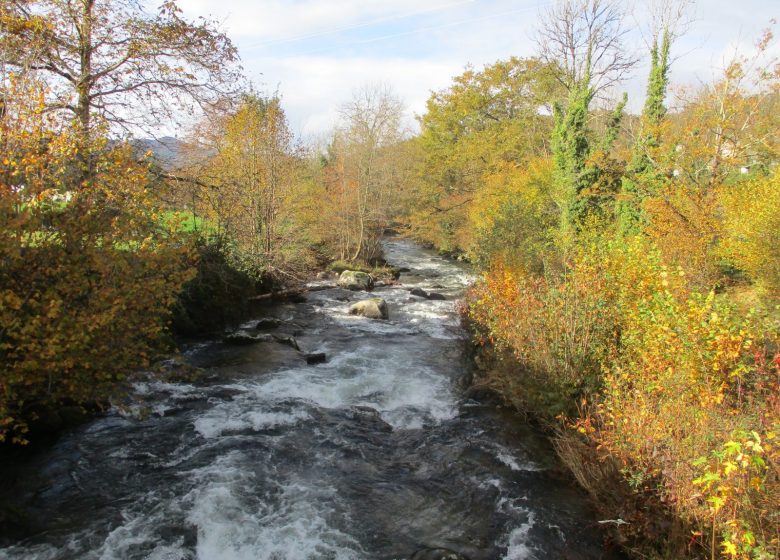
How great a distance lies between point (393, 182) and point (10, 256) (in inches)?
1161

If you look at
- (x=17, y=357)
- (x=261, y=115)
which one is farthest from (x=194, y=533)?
(x=261, y=115)

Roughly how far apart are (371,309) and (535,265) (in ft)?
21.7

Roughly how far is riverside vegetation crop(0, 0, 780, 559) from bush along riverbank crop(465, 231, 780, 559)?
0.04 metres

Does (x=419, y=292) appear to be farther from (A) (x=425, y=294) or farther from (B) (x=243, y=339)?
(B) (x=243, y=339)

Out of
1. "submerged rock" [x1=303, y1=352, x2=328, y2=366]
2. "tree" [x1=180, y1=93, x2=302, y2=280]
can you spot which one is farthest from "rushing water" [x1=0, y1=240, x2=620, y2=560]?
"tree" [x1=180, y1=93, x2=302, y2=280]

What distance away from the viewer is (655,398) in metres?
6.63

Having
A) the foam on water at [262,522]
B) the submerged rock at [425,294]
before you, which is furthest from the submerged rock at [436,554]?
the submerged rock at [425,294]

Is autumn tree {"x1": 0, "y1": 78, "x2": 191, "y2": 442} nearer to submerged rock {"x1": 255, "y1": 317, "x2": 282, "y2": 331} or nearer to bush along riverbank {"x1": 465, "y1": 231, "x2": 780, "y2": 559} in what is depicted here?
bush along riverbank {"x1": 465, "y1": 231, "x2": 780, "y2": 559}

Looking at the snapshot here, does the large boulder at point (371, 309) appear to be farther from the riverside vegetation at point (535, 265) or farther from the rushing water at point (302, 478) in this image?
the rushing water at point (302, 478)

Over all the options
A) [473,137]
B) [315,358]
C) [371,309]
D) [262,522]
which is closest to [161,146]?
[315,358]

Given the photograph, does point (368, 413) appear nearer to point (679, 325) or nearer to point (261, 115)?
point (679, 325)

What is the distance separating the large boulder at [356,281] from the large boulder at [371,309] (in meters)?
5.06

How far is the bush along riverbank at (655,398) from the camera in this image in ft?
14.4

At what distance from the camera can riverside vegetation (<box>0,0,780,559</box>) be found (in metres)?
5.67
